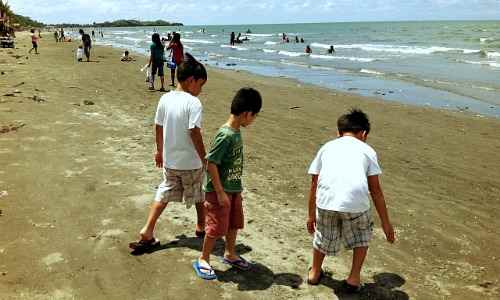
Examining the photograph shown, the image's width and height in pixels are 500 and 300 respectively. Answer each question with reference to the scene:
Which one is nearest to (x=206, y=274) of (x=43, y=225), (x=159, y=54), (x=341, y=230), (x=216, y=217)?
(x=216, y=217)

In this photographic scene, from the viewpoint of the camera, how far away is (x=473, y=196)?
20.8 feet

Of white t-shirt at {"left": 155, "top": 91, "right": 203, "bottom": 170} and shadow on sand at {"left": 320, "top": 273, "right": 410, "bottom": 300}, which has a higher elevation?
white t-shirt at {"left": 155, "top": 91, "right": 203, "bottom": 170}

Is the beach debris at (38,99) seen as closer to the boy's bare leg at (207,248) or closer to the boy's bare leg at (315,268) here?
the boy's bare leg at (207,248)

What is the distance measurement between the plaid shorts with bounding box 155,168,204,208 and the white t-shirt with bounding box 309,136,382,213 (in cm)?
123

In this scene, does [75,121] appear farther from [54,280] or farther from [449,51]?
[449,51]

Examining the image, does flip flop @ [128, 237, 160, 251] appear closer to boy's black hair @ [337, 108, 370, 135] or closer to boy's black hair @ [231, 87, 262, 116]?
boy's black hair @ [231, 87, 262, 116]

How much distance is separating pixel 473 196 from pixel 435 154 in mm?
2135

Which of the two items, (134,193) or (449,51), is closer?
(134,193)

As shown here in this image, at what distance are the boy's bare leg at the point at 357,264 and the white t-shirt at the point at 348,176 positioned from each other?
0.37 meters

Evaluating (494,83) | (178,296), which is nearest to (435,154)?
(178,296)

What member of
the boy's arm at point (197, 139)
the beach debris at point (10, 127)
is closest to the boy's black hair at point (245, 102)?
the boy's arm at point (197, 139)

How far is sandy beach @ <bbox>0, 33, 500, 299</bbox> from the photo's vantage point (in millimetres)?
3955

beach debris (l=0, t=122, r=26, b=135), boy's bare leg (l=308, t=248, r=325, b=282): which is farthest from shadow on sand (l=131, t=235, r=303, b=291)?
beach debris (l=0, t=122, r=26, b=135)

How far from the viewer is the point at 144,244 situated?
14.5ft
